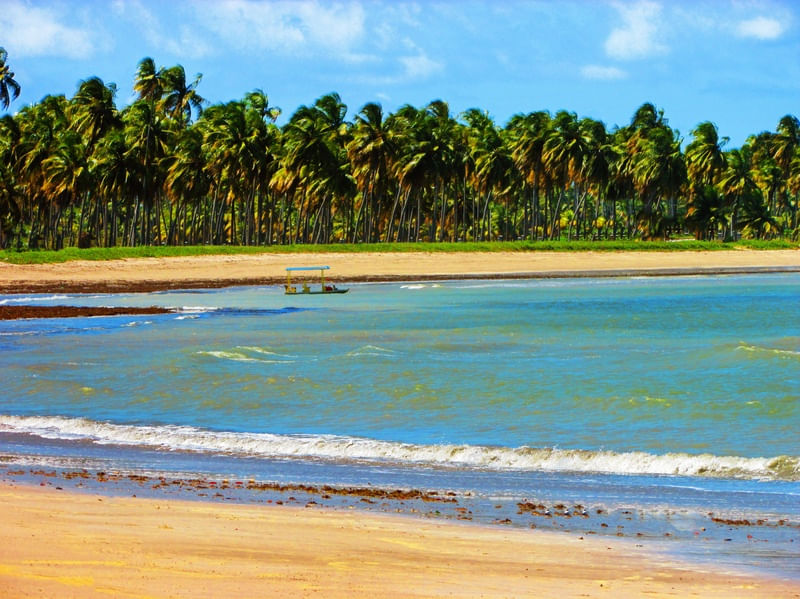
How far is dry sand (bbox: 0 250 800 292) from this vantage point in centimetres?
6019

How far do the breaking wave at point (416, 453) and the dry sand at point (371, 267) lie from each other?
134ft

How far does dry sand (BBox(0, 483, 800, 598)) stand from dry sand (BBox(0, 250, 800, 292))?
158 ft

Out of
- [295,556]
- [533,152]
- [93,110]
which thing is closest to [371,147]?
[533,152]

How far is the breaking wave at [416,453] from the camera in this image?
43.4 ft

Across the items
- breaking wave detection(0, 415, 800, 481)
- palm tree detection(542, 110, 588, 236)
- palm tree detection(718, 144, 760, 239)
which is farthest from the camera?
palm tree detection(718, 144, 760, 239)

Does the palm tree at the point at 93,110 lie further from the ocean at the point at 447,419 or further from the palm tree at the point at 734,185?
the palm tree at the point at 734,185

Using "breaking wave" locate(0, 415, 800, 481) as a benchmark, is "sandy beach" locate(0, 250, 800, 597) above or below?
above

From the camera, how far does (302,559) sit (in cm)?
758

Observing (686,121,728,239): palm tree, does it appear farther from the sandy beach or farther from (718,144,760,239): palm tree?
the sandy beach

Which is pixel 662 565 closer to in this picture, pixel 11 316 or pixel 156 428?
pixel 156 428

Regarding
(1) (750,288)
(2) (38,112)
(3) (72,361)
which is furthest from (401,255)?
(3) (72,361)

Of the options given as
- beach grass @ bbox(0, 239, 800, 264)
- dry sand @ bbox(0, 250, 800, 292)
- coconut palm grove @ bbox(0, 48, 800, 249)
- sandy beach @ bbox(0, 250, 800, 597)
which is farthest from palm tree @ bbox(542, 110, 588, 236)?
sandy beach @ bbox(0, 250, 800, 597)

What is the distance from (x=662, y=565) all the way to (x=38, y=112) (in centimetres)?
9799

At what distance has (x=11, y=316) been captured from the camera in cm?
3866
